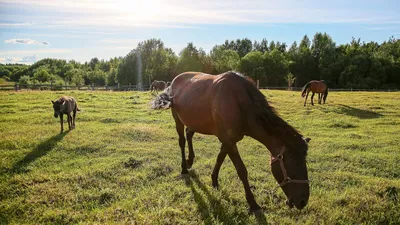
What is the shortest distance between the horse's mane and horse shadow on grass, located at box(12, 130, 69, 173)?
5.25 metres

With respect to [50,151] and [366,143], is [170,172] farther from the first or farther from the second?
[366,143]

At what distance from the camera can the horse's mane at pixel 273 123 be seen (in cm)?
364

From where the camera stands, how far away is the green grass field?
406 centimetres

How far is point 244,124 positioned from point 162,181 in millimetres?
2260

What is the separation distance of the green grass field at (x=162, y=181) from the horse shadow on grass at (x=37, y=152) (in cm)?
2

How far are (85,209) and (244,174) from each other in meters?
2.64

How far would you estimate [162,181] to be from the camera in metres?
5.38

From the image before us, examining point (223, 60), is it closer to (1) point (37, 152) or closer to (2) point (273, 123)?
(1) point (37, 152)

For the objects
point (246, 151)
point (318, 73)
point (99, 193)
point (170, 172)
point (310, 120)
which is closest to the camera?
Result: point (99, 193)

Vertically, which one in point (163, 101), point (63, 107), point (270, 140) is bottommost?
point (63, 107)

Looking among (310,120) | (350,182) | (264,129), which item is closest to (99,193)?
(264,129)

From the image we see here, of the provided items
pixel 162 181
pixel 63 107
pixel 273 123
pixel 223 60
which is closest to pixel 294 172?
pixel 273 123

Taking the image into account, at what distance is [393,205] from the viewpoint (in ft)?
14.3

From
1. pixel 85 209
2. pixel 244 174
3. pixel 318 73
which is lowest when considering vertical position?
pixel 85 209
